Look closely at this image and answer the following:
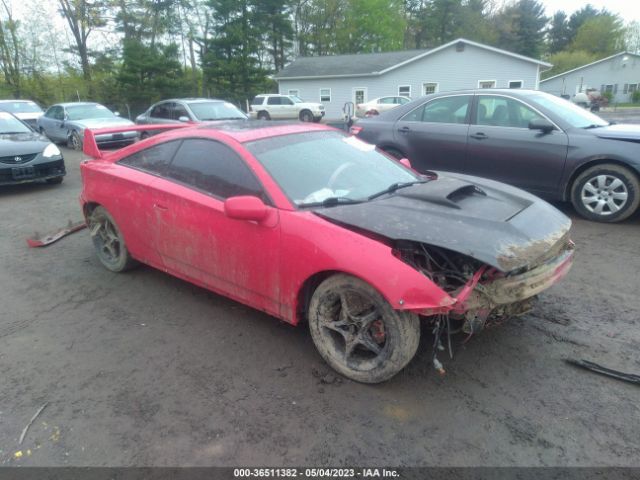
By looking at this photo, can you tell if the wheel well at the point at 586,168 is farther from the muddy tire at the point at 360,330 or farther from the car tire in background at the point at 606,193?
the muddy tire at the point at 360,330

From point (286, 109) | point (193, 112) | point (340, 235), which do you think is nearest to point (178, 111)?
point (193, 112)

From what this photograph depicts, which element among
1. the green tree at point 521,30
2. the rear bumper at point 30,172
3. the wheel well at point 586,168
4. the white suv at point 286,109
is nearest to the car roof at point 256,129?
the wheel well at point 586,168

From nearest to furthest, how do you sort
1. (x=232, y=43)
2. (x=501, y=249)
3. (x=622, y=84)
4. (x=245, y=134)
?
1. (x=501, y=249)
2. (x=245, y=134)
3. (x=232, y=43)
4. (x=622, y=84)

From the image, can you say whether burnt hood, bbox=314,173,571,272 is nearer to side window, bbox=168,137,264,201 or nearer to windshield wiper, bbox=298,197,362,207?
windshield wiper, bbox=298,197,362,207

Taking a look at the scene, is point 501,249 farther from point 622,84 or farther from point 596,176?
point 622,84

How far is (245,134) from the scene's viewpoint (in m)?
3.40

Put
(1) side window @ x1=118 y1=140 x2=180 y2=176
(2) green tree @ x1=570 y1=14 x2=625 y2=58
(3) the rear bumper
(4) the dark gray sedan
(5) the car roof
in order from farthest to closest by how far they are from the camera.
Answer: (2) green tree @ x1=570 y1=14 x2=625 y2=58
(3) the rear bumper
(4) the dark gray sedan
(1) side window @ x1=118 y1=140 x2=180 y2=176
(5) the car roof

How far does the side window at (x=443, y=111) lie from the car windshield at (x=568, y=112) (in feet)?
2.88

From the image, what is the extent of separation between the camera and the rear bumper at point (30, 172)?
309 inches

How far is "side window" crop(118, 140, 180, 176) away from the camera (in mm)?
3703

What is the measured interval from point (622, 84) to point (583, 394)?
5535cm

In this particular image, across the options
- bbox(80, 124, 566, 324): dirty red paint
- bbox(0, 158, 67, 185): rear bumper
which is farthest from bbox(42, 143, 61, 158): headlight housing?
bbox(80, 124, 566, 324): dirty red paint

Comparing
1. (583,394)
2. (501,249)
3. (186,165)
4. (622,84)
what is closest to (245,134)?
(186,165)

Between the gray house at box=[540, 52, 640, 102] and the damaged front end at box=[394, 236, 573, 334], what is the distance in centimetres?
5021
